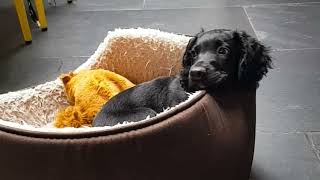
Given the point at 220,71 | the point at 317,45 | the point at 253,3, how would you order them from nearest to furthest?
1. the point at 220,71
2. the point at 317,45
3. the point at 253,3

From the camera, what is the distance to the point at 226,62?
1337 millimetres

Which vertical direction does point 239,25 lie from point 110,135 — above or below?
below

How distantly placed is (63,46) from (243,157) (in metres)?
1.59

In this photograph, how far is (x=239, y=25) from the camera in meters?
2.73

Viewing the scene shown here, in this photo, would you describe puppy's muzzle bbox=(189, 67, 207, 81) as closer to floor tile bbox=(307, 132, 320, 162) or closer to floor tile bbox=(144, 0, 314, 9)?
floor tile bbox=(307, 132, 320, 162)

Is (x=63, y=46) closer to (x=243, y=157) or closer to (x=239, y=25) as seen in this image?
(x=239, y=25)

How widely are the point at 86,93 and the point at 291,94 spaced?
0.87 m

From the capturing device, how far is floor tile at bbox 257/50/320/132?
1.82 m

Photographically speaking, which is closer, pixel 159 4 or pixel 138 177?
pixel 138 177

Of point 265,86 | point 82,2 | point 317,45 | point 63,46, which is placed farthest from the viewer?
point 82,2

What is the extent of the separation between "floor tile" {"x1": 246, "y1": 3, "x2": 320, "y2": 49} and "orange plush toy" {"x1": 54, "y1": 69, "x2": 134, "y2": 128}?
103 centimetres

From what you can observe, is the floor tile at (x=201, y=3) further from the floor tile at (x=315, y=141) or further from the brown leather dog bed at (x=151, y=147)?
the brown leather dog bed at (x=151, y=147)

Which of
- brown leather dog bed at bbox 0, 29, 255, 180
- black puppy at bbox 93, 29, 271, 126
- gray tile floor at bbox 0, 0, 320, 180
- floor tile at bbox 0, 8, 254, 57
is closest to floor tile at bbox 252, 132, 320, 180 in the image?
gray tile floor at bbox 0, 0, 320, 180

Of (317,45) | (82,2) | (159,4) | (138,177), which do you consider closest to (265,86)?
(317,45)
